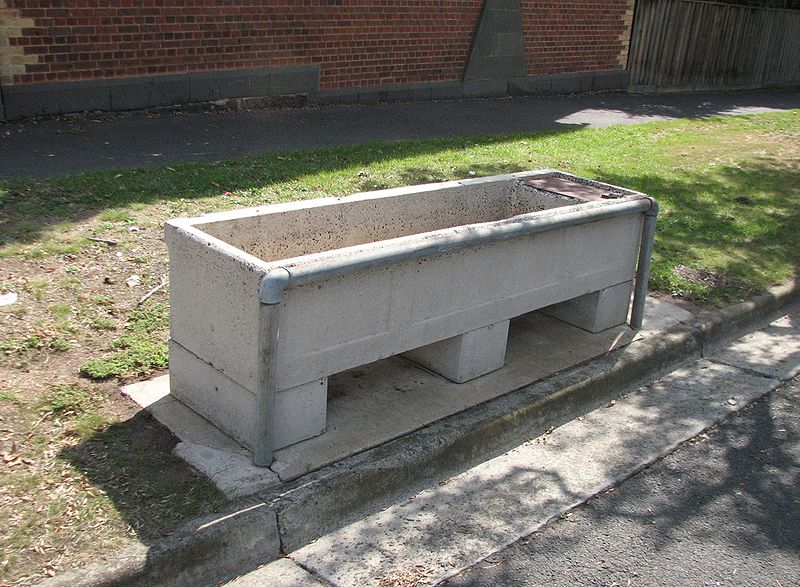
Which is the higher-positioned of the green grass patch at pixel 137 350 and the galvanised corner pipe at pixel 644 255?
the galvanised corner pipe at pixel 644 255

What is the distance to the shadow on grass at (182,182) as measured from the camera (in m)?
6.43

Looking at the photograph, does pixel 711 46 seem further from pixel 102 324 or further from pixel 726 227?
pixel 102 324

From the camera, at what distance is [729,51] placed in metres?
19.9

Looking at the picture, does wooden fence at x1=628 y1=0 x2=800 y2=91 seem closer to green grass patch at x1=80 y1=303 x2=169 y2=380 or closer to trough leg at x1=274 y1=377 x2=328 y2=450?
green grass patch at x1=80 y1=303 x2=169 y2=380

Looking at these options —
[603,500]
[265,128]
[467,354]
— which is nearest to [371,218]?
[467,354]

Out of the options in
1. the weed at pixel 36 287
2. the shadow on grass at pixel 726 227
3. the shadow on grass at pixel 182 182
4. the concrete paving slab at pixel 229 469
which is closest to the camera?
the concrete paving slab at pixel 229 469

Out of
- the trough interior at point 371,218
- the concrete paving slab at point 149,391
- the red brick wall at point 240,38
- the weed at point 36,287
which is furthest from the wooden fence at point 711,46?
the concrete paving slab at point 149,391

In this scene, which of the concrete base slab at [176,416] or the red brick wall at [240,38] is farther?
the red brick wall at [240,38]

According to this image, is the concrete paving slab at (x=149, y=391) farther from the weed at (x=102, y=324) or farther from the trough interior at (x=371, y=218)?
the trough interior at (x=371, y=218)

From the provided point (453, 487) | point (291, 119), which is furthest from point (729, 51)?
point (453, 487)

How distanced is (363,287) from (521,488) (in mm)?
1221

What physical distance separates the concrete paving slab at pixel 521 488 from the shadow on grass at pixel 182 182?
344 cm

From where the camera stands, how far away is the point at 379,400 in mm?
4527

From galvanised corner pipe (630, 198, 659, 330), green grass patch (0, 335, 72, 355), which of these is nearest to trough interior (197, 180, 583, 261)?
galvanised corner pipe (630, 198, 659, 330)
